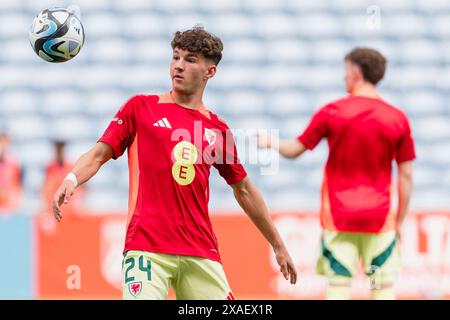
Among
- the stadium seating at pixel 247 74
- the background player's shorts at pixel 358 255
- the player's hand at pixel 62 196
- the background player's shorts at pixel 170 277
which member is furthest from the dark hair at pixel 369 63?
the stadium seating at pixel 247 74

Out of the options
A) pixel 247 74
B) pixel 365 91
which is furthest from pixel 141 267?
pixel 247 74

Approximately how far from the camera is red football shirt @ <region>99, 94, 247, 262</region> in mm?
5168

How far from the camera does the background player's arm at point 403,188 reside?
711 cm

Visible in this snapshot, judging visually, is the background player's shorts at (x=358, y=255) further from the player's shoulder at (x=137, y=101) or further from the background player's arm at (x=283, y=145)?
the player's shoulder at (x=137, y=101)

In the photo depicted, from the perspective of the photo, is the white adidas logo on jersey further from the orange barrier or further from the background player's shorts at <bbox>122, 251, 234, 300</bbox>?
the orange barrier

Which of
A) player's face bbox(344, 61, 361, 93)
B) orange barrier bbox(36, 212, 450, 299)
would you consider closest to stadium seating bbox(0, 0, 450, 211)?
orange barrier bbox(36, 212, 450, 299)

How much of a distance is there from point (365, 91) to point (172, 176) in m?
2.47

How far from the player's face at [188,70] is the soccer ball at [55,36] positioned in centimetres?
85

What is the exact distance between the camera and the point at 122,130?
5227mm

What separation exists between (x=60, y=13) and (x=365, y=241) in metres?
2.65

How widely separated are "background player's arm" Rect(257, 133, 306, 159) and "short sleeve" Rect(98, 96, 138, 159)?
171cm

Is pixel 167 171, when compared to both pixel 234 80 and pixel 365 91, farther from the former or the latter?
pixel 234 80

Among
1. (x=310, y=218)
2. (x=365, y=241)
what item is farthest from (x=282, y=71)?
(x=365, y=241)

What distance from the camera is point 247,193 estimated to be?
5.55 meters
